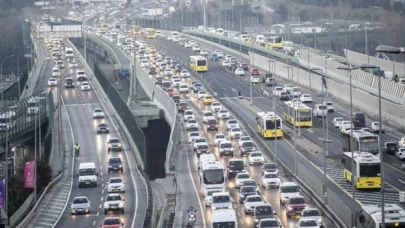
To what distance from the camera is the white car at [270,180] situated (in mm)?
61031

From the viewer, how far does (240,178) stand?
61812 millimetres

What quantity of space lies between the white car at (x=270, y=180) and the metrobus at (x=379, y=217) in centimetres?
1539

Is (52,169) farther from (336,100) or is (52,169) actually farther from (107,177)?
(336,100)

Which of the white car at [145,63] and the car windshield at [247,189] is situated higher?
the car windshield at [247,189]

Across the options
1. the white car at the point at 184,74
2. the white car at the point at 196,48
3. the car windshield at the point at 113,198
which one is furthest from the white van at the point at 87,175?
the white car at the point at 196,48

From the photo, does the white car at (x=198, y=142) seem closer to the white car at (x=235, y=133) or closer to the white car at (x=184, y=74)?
the white car at (x=235, y=133)

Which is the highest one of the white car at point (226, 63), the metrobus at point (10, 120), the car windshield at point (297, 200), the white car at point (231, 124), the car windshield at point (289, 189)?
the metrobus at point (10, 120)

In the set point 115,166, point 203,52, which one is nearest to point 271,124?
point 115,166

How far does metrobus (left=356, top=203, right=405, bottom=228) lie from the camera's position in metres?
42.4

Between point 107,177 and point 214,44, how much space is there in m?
109

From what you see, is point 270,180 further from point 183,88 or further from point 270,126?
point 183,88

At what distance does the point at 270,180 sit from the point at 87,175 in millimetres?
12025

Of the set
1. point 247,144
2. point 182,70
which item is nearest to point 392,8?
point 182,70

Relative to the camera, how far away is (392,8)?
179375 mm
